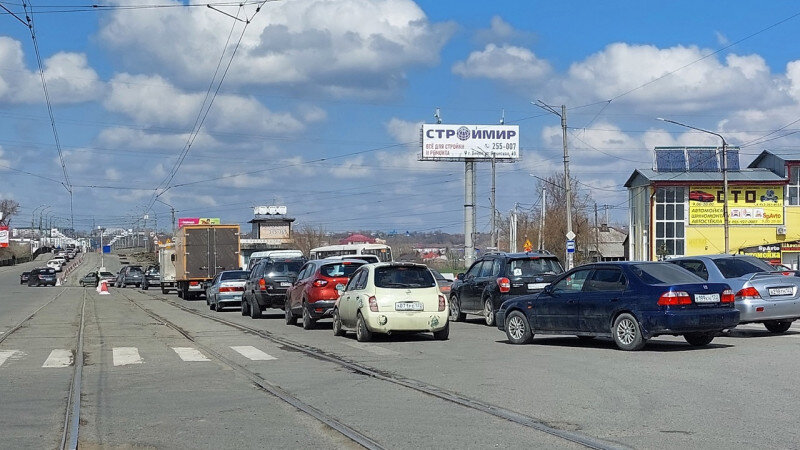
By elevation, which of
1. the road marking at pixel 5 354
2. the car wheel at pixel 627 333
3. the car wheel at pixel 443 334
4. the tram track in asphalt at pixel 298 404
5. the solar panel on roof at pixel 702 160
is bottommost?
the road marking at pixel 5 354

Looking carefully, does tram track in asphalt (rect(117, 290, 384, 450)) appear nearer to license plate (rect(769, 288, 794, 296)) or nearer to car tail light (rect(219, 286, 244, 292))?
license plate (rect(769, 288, 794, 296))

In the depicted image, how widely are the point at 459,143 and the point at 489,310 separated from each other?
205ft

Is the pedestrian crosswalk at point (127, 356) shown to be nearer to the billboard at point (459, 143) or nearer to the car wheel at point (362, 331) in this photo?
the car wheel at point (362, 331)

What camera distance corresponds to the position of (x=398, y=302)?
59.7ft

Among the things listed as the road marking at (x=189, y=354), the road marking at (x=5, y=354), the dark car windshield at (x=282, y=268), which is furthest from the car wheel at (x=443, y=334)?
the dark car windshield at (x=282, y=268)

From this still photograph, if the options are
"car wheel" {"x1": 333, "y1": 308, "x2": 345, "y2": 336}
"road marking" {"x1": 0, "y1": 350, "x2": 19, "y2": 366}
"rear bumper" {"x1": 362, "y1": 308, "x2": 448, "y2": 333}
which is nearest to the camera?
"road marking" {"x1": 0, "y1": 350, "x2": 19, "y2": 366}

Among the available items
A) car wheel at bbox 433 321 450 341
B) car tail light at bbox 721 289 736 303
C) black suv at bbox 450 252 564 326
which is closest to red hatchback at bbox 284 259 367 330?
black suv at bbox 450 252 564 326

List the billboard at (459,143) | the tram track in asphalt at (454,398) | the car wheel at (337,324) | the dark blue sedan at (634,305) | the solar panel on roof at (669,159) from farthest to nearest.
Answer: the billboard at (459,143) < the solar panel on roof at (669,159) < the car wheel at (337,324) < the dark blue sedan at (634,305) < the tram track in asphalt at (454,398)

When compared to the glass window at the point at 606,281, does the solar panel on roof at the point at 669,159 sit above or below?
above

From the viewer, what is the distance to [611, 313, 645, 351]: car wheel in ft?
50.0

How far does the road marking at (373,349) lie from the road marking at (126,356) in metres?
3.81

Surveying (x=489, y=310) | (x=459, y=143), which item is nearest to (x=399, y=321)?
(x=489, y=310)

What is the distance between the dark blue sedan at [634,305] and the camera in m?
15.0

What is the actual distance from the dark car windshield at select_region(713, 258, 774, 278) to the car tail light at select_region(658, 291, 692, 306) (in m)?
3.72
